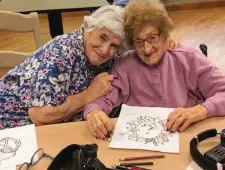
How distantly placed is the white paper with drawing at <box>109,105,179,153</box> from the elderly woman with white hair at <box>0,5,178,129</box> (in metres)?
0.24

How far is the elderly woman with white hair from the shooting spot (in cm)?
146

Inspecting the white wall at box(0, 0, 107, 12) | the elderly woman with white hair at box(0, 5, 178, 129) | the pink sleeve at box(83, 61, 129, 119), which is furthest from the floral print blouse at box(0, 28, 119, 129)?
the white wall at box(0, 0, 107, 12)

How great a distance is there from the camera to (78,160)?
98cm

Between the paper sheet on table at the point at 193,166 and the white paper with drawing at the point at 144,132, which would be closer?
the paper sheet on table at the point at 193,166

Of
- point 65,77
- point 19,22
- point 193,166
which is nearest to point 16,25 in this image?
point 19,22

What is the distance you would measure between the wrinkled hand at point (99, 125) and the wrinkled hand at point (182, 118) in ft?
0.68

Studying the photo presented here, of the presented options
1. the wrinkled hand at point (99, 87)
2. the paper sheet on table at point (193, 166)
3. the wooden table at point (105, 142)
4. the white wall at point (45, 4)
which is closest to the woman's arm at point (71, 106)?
the wrinkled hand at point (99, 87)

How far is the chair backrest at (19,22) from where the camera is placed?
73.7 inches

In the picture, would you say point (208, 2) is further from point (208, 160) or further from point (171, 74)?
point (208, 160)

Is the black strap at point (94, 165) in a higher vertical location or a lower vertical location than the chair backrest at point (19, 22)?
lower

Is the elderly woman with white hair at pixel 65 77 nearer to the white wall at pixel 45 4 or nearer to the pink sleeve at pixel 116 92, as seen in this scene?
the pink sleeve at pixel 116 92

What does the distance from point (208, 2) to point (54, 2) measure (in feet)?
12.5

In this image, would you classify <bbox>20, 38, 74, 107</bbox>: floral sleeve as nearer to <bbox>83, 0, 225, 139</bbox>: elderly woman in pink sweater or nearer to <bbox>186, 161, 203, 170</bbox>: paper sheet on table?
<bbox>83, 0, 225, 139</bbox>: elderly woman in pink sweater

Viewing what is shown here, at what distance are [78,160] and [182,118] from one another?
1.43 ft
